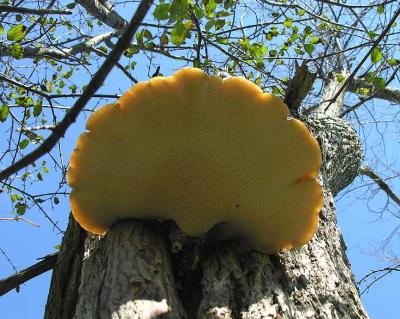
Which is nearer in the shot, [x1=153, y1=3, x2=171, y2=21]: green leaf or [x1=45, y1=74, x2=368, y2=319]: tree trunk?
[x1=45, y1=74, x2=368, y2=319]: tree trunk

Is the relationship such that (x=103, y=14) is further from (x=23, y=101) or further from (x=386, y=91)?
(x=386, y=91)

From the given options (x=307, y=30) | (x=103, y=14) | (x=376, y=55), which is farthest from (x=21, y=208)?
(x=376, y=55)

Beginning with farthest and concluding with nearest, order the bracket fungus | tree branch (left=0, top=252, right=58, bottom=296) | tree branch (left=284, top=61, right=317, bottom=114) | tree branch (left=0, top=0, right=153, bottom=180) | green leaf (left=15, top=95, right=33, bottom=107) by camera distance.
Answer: green leaf (left=15, top=95, right=33, bottom=107), tree branch (left=284, top=61, right=317, bottom=114), tree branch (left=0, top=252, right=58, bottom=296), the bracket fungus, tree branch (left=0, top=0, right=153, bottom=180)

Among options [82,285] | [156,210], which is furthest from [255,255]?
[82,285]


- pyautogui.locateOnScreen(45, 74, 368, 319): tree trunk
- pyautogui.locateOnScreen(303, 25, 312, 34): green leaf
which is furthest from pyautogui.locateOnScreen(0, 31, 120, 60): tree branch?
pyautogui.locateOnScreen(45, 74, 368, 319): tree trunk

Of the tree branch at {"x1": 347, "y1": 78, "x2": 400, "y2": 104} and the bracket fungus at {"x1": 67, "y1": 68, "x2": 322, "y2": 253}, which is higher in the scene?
the tree branch at {"x1": 347, "y1": 78, "x2": 400, "y2": 104}

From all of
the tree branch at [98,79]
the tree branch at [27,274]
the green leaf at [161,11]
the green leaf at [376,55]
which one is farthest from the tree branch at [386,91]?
the tree branch at [98,79]

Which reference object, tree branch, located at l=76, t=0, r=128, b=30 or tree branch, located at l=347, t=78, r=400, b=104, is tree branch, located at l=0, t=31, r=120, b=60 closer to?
tree branch, located at l=76, t=0, r=128, b=30
